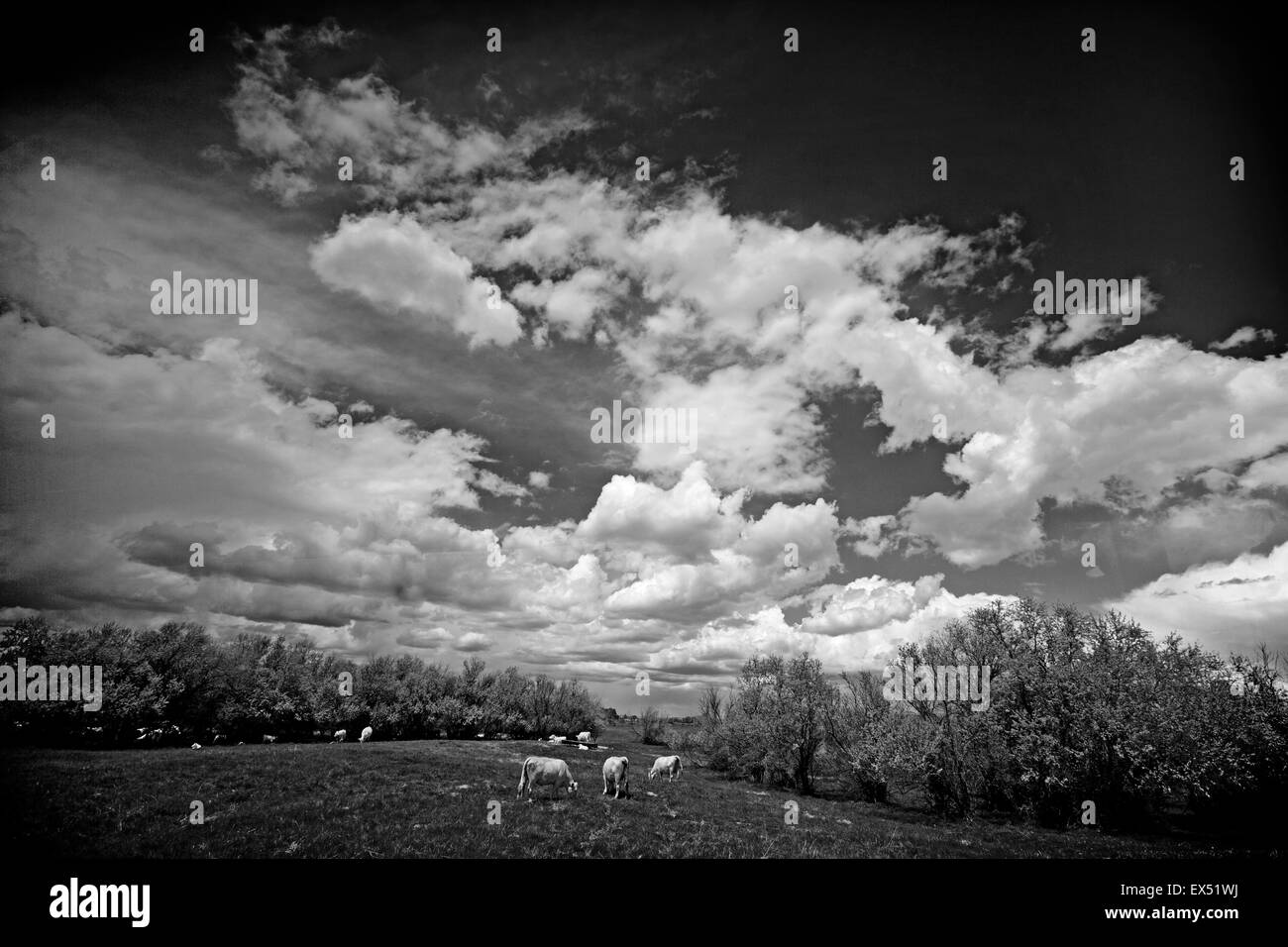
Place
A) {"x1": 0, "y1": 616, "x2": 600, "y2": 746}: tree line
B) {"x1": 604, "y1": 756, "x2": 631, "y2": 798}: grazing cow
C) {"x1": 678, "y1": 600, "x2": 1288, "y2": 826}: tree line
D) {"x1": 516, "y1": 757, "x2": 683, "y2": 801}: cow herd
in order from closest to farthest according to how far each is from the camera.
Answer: {"x1": 516, "y1": 757, "x2": 683, "y2": 801}: cow herd → {"x1": 604, "y1": 756, "x2": 631, "y2": 798}: grazing cow → {"x1": 678, "y1": 600, "x2": 1288, "y2": 826}: tree line → {"x1": 0, "y1": 616, "x2": 600, "y2": 746}: tree line

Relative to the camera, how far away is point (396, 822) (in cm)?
1672

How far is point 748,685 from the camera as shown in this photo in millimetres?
59031

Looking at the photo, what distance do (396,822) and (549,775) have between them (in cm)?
935

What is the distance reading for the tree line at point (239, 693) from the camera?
4834 cm

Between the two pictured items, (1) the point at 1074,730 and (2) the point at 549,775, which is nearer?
(2) the point at 549,775

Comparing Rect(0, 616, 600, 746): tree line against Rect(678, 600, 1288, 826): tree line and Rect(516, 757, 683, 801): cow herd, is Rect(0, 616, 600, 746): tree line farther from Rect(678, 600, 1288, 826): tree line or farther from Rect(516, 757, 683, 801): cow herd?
Rect(678, 600, 1288, 826): tree line

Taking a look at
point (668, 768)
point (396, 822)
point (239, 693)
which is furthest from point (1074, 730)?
point (239, 693)

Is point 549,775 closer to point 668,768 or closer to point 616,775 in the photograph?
point 616,775

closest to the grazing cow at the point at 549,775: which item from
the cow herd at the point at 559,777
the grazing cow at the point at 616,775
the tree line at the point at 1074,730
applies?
the cow herd at the point at 559,777

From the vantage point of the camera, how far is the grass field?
14.1 metres

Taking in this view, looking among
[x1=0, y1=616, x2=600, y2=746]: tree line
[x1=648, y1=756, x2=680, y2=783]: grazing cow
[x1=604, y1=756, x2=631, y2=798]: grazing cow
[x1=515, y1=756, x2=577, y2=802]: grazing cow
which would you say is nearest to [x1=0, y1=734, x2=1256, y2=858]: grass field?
[x1=515, y1=756, x2=577, y2=802]: grazing cow

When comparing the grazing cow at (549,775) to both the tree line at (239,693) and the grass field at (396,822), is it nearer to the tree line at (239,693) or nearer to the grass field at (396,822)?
the grass field at (396,822)

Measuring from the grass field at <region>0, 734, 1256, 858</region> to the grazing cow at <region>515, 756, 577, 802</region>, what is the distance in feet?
1.95

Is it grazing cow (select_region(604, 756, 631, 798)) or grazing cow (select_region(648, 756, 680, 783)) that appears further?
grazing cow (select_region(648, 756, 680, 783))
